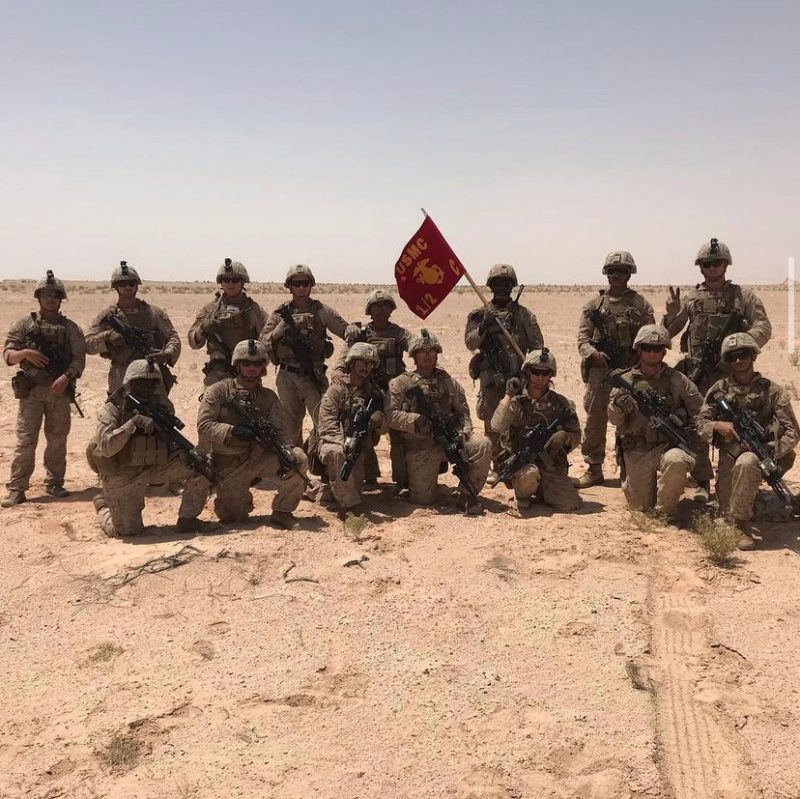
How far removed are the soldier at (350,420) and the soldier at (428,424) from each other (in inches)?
9.5

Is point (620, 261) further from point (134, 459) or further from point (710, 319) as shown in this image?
point (134, 459)

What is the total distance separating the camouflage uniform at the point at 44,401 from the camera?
805 centimetres

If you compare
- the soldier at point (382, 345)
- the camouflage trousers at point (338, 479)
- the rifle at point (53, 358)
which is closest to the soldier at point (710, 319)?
the soldier at point (382, 345)

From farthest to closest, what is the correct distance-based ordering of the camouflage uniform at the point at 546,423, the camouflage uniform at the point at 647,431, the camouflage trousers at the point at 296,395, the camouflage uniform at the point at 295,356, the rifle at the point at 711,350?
the camouflage trousers at the point at 296,395, the camouflage uniform at the point at 295,356, the rifle at the point at 711,350, the camouflage uniform at the point at 546,423, the camouflage uniform at the point at 647,431

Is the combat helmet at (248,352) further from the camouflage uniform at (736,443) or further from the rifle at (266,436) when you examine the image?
the camouflage uniform at (736,443)

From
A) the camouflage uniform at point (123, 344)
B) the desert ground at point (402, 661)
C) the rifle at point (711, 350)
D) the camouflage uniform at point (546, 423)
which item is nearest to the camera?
the desert ground at point (402, 661)

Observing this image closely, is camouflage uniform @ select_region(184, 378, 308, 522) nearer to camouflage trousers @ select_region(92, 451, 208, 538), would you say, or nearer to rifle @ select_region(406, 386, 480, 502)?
camouflage trousers @ select_region(92, 451, 208, 538)

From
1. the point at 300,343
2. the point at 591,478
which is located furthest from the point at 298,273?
the point at 591,478

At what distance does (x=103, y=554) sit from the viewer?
20.5 ft

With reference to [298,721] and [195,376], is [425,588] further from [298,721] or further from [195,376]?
[195,376]

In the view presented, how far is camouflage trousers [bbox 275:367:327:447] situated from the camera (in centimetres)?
870

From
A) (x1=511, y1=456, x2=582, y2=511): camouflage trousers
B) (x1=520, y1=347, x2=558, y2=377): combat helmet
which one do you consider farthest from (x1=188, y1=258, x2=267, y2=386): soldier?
(x1=511, y1=456, x2=582, y2=511): camouflage trousers

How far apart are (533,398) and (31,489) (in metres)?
5.89

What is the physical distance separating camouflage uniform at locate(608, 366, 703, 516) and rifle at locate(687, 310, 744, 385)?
2.47 feet
